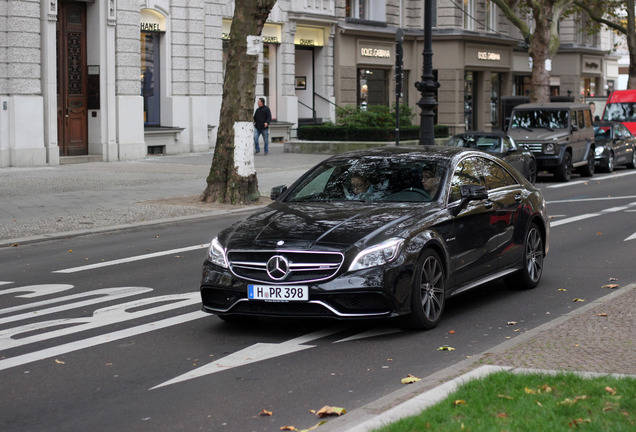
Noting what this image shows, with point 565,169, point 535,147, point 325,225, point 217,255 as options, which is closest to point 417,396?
point 325,225

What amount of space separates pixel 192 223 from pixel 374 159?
8.63 m

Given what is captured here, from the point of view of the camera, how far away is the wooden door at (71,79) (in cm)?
2927

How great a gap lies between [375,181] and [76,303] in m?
3.07

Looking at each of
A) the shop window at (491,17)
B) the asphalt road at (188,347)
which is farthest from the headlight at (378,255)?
the shop window at (491,17)

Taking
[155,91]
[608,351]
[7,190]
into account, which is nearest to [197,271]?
[608,351]

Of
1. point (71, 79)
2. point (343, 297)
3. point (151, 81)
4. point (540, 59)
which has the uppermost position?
point (540, 59)

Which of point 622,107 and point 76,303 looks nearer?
point 76,303

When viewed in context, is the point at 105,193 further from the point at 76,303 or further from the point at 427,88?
the point at 76,303

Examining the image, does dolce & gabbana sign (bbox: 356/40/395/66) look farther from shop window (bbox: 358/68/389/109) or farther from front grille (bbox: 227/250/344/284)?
front grille (bbox: 227/250/344/284)

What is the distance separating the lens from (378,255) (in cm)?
804

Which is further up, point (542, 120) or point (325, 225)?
point (542, 120)

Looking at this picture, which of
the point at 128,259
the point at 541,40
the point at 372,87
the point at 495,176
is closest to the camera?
the point at 495,176

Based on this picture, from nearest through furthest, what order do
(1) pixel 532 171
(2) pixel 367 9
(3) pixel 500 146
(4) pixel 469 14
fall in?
(3) pixel 500 146 → (1) pixel 532 171 → (2) pixel 367 9 → (4) pixel 469 14

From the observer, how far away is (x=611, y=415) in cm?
533
